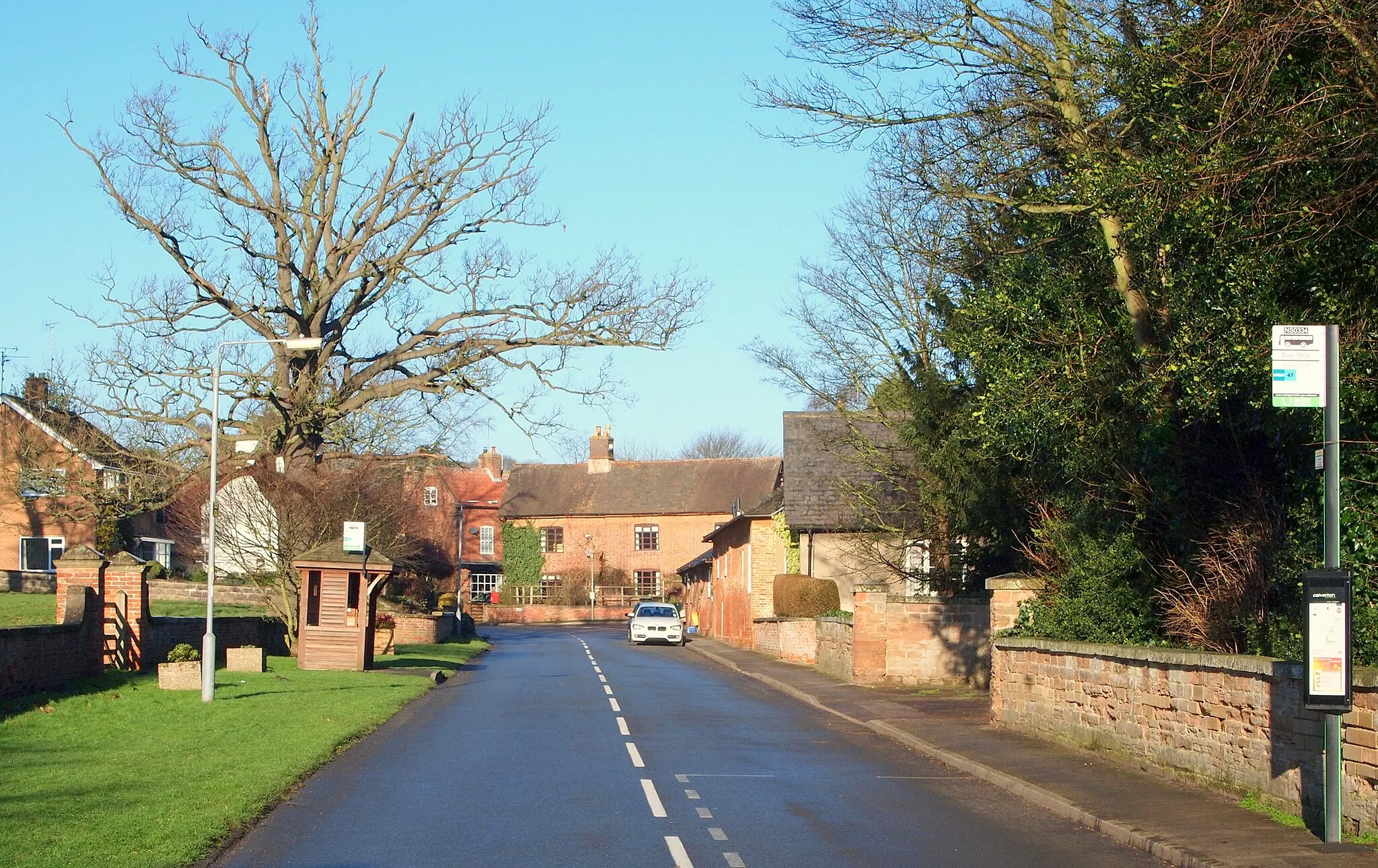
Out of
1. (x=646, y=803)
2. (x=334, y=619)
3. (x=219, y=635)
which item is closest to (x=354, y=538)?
(x=334, y=619)

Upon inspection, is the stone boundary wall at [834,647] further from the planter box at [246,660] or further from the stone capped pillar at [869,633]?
the planter box at [246,660]

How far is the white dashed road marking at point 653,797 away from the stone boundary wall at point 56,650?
11252 mm

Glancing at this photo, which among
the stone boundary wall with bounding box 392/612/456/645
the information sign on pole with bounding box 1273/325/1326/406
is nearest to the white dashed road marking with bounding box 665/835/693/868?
the information sign on pole with bounding box 1273/325/1326/406

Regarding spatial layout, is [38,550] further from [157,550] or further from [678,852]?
[678,852]

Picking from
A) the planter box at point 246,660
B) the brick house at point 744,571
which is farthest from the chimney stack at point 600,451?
the planter box at point 246,660

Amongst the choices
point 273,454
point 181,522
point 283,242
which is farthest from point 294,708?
point 181,522

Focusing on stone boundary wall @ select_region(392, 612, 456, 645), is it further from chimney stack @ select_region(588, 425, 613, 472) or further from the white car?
chimney stack @ select_region(588, 425, 613, 472)

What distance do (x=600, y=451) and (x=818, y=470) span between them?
49527 millimetres

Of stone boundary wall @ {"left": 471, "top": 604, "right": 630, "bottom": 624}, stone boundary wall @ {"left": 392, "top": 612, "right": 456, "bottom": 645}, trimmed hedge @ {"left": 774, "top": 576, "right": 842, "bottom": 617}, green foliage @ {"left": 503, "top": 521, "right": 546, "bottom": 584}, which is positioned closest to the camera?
trimmed hedge @ {"left": 774, "top": 576, "right": 842, "bottom": 617}

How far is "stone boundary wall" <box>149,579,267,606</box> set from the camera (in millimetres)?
43969

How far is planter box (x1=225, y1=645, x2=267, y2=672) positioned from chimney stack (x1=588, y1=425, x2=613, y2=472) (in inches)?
2385

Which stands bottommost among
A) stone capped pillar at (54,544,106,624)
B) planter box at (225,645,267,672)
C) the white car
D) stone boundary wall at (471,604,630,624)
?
stone boundary wall at (471,604,630,624)

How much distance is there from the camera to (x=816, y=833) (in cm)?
1045

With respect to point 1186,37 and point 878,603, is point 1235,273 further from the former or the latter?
point 878,603
